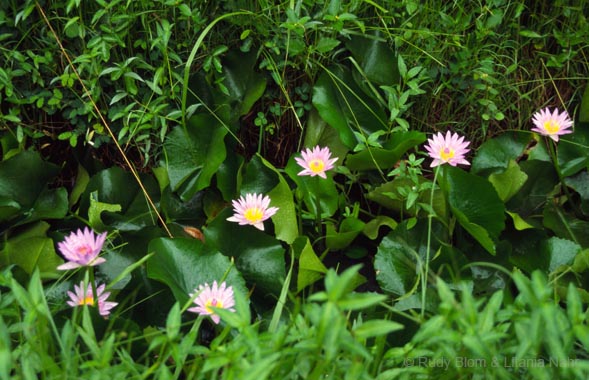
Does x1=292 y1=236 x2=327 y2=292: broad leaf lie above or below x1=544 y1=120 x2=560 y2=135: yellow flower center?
below

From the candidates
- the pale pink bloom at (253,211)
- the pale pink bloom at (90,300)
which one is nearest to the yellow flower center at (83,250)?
the pale pink bloom at (90,300)

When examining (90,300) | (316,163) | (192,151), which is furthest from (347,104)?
(90,300)

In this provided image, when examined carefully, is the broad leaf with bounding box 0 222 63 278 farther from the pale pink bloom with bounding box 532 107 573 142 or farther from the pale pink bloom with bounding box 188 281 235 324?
the pale pink bloom with bounding box 532 107 573 142

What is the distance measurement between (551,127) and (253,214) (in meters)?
0.79

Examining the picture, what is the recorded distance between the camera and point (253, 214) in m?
1.76

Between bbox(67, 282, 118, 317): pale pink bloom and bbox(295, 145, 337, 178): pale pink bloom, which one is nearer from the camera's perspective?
bbox(67, 282, 118, 317): pale pink bloom

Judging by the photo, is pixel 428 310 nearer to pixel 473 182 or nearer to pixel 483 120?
pixel 473 182

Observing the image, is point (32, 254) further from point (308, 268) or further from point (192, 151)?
point (308, 268)

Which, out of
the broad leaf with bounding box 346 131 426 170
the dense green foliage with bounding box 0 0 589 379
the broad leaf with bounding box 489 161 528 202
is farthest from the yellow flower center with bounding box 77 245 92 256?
the broad leaf with bounding box 489 161 528 202

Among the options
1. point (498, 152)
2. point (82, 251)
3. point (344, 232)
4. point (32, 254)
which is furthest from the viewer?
point (498, 152)

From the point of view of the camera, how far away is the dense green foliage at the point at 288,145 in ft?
5.90

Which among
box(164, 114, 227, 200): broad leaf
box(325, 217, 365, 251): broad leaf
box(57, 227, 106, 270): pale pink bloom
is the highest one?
box(164, 114, 227, 200): broad leaf

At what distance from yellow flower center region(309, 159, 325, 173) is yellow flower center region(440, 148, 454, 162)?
0.90 ft

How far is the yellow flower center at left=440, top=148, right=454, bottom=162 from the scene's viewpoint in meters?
1.71
